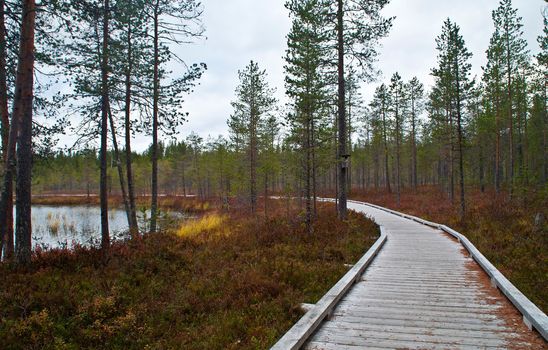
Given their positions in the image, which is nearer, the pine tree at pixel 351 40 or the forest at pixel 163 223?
the forest at pixel 163 223

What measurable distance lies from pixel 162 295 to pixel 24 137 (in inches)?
183

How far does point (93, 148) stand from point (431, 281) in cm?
1363

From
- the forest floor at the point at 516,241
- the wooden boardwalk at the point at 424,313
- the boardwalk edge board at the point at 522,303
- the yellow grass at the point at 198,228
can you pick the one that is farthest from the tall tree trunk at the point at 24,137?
the forest floor at the point at 516,241

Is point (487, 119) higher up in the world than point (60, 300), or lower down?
higher up

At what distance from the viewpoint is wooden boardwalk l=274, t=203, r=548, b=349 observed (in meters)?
4.00

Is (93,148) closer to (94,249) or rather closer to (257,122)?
(94,249)

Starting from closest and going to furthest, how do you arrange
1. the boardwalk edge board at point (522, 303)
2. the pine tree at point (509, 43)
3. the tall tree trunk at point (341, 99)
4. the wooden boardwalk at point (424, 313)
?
the wooden boardwalk at point (424, 313)
the boardwalk edge board at point (522, 303)
the tall tree trunk at point (341, 99)
the pine tree at point (509, 43)

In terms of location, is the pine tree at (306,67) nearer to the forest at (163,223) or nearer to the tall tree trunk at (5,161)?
the forest at (163,223)

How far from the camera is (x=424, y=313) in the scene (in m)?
5.01

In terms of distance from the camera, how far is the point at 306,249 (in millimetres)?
10016

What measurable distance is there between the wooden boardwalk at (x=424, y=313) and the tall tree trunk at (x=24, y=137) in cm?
691

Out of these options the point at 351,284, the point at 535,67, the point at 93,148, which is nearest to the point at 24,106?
the point at 93,148

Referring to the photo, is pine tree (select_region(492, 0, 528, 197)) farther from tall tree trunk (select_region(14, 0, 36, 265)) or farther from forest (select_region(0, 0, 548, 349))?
tall tree trunk (select_region(14, 0, 36, 265))

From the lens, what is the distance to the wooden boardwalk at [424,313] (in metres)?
4.00
